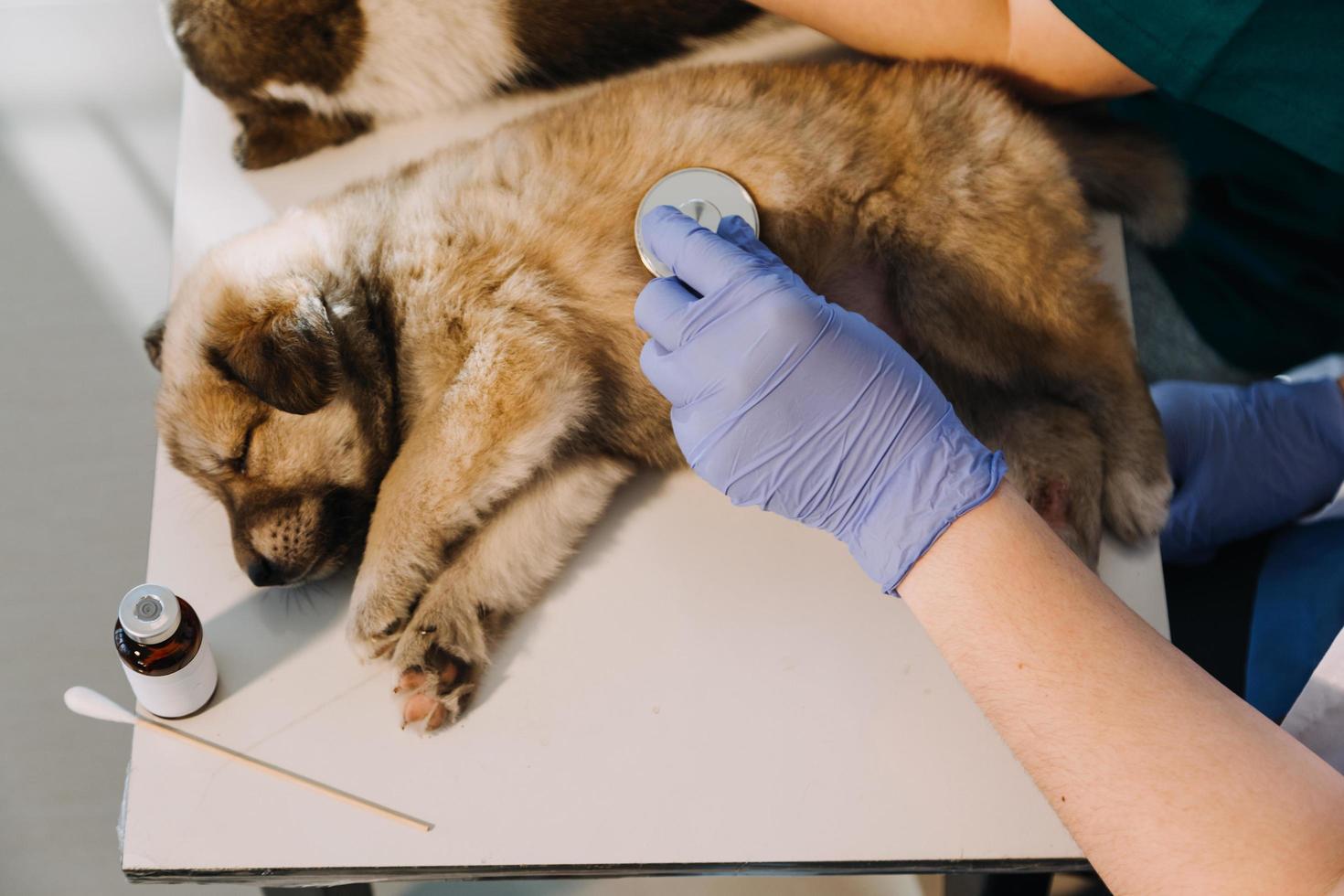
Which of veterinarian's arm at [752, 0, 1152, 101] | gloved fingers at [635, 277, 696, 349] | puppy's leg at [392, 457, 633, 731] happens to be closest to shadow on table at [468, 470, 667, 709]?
puppy's leg at [392, 457, 633, 731]

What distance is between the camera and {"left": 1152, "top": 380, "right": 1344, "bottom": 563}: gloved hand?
1614 mm

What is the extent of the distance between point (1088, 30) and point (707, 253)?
554 millimetres

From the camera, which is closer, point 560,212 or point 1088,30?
point 1088,30

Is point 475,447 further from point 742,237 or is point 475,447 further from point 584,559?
point 742,237

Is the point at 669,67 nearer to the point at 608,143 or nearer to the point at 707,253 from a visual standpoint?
the point at 608,143

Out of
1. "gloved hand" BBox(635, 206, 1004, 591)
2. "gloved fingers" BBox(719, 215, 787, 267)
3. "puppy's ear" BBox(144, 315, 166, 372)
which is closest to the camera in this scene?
"gloved hand" BBox(635, 206, 1004, 591)

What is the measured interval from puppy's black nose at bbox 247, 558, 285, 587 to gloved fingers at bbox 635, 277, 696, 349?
0.54m

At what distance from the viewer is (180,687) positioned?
3.87 ft

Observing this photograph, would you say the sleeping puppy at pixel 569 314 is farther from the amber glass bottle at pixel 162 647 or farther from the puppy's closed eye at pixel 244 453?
the amber glass bottle at pixel 162 647

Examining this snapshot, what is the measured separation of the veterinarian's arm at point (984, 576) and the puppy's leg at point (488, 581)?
221 millimetres

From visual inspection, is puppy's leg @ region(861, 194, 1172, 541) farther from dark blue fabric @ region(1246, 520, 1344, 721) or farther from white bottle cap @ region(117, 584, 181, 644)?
white bottle cap @ region(117, 584, 181, 644)

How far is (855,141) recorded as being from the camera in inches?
55.3

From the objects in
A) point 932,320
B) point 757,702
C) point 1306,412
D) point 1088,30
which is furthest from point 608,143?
point 1306,412

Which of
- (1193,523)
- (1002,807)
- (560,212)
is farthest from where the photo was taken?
(1193,523)
